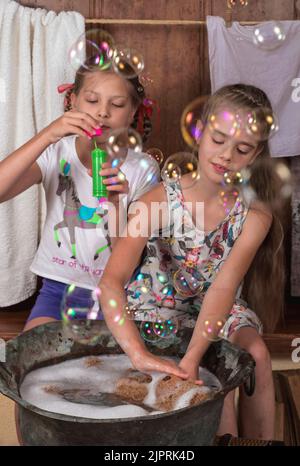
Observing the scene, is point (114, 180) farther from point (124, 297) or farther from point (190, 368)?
point (190, 368)

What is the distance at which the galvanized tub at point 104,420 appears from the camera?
0.85 metres

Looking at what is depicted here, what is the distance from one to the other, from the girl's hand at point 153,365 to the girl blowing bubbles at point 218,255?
0.35ft

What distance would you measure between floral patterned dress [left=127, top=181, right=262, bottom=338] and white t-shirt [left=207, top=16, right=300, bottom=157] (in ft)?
2.08

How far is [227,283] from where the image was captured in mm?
1292

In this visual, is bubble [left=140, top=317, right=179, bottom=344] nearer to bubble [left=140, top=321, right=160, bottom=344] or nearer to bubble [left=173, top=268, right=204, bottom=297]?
bubble [left=140, top=321, right=160, bottom=344]

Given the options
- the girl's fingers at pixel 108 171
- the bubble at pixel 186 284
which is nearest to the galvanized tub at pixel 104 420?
the bubble at pixel 186 284

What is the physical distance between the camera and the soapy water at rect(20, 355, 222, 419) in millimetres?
948

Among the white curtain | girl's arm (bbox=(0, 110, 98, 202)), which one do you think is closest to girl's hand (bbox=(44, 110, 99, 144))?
girl's arm (bbox=(0, 110, 98, 202))

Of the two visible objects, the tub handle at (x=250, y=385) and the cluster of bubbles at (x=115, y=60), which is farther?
the cluster of bubbles at (x=115, y=60)

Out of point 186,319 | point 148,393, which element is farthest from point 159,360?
point 186,319

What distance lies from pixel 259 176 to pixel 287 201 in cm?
63

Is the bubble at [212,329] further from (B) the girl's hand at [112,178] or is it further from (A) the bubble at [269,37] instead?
(A) the bubble at [269,37]

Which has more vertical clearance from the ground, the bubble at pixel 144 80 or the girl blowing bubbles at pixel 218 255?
the bubble at pixel 144 80

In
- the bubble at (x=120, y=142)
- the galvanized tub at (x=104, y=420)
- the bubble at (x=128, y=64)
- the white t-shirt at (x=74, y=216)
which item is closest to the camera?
the galvanized tub at (x=104, y=420)
